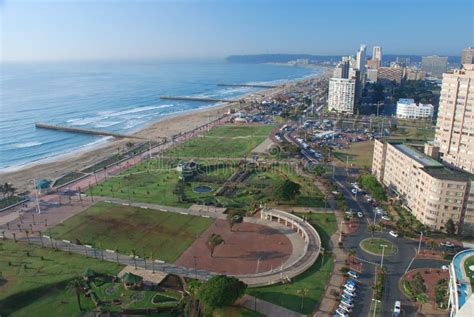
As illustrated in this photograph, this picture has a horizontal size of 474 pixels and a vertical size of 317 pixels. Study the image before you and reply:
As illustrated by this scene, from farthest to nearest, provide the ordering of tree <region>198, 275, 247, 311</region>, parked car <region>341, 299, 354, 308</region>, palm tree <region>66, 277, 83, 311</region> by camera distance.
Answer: parked car <region>341, 299, 354, 308</region>
palm tree <region>66, 277, 83, 311</region>
tree <region>198, 275, 247, 311</region>

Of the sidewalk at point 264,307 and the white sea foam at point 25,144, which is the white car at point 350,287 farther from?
the white sea foam at point 25,144

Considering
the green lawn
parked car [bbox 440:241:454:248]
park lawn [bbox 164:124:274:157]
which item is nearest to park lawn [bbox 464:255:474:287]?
parked car [bbox 440:241:454:248]

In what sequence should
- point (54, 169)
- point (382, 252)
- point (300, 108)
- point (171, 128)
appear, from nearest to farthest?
point (382, 252) → point (54, 169) → point (171, 128) → point (300, 108)

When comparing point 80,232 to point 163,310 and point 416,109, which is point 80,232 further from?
point 416,109

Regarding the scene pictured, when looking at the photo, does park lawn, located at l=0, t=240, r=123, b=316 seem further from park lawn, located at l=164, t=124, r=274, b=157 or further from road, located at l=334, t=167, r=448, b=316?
park lawn, located at l=164, t=124, r=274, b=157

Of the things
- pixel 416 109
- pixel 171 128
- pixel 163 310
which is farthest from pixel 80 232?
pixel 416 109

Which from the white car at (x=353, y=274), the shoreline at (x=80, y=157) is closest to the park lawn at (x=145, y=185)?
the shoreline at (x=80, y=157)

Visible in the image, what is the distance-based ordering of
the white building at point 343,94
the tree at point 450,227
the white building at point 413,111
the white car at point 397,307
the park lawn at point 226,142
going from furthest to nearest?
the white building at point 343,94
the white building at point 413,111
the park lawn at point 226,142
the tree at point 450,227
the white car at point 397,307
